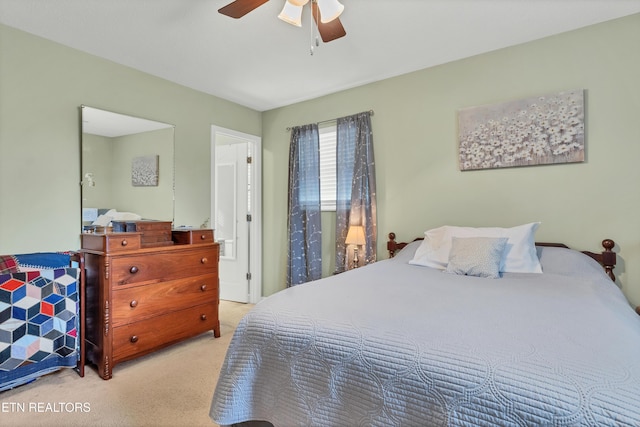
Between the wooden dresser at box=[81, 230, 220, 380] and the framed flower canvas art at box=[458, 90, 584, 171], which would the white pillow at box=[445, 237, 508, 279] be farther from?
the wooden dresser at box=[81, 230, 220, 380]

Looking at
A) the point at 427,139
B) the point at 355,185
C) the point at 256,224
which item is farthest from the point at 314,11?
the point at 256,224

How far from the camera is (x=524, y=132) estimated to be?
259cm

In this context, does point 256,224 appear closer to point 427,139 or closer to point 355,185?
point 355,185

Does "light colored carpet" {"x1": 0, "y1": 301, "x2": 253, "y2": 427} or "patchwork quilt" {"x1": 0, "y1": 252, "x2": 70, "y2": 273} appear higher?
"patchwork quilt" {"x1": 0, "y1": 252, "x2": 70, "y2": 273}

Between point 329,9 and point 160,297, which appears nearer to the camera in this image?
point 329,9

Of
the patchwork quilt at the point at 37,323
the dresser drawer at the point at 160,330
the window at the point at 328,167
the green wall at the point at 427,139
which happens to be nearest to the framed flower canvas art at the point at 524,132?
the green wall at the point at 427,139

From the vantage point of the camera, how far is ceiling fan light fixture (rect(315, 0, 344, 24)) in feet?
5.86

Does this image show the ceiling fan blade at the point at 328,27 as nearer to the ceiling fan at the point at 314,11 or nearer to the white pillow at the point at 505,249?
the ceiling fan at the point at 314,11

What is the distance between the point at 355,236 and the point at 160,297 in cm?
175

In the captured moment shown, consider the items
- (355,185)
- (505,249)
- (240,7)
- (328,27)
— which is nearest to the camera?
(240,7)

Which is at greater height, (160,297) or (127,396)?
(160,297)

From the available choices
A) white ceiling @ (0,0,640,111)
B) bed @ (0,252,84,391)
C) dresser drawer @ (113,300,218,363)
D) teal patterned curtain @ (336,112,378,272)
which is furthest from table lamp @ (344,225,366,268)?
bed @ (0,252,84,391)

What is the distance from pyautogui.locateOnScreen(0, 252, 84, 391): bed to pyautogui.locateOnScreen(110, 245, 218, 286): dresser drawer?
0.87 ft

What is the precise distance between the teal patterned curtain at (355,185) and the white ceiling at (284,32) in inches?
21.2
